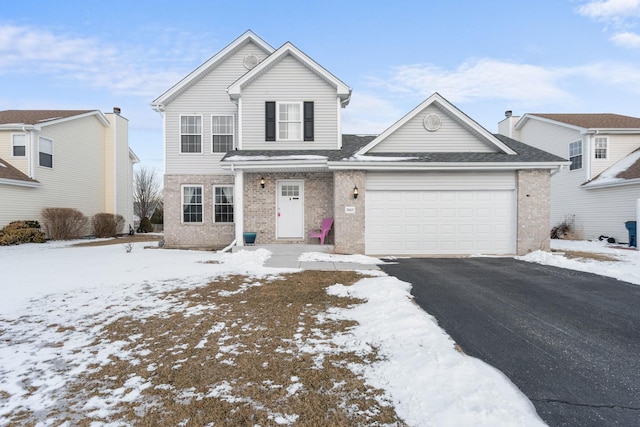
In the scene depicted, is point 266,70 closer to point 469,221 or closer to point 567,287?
point 469,221

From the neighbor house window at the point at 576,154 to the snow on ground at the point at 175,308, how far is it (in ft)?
35.7

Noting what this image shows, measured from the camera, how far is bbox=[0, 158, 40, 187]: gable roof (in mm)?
14707

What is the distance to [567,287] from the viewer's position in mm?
6590

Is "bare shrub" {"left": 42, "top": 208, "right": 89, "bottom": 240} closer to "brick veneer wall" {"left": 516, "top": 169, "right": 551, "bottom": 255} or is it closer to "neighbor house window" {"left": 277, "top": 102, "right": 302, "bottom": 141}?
"neighbor house window" {"left": 277, "top": 102, "right": 302, "bottom": 141}

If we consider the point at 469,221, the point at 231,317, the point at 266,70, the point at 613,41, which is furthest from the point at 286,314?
the point at 613,41

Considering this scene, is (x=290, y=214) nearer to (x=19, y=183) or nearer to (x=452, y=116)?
(x=452, y=116)

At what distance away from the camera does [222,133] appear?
1360 cm

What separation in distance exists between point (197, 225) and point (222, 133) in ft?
13.5

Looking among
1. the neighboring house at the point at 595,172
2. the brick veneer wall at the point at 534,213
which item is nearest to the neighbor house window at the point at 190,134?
the brick veneer wall at the point at 534,213

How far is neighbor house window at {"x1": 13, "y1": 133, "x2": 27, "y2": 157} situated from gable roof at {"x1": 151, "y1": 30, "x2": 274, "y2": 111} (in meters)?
9.13

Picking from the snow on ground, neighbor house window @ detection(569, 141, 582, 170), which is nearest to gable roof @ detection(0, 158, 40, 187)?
the snow on ground

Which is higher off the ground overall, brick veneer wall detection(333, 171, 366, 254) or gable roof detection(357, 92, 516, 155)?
gable roof detection(357, 92, 516, 155)

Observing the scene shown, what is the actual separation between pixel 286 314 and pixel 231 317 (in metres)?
0.81

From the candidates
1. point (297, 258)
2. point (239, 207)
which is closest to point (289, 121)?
point (239, 207)
